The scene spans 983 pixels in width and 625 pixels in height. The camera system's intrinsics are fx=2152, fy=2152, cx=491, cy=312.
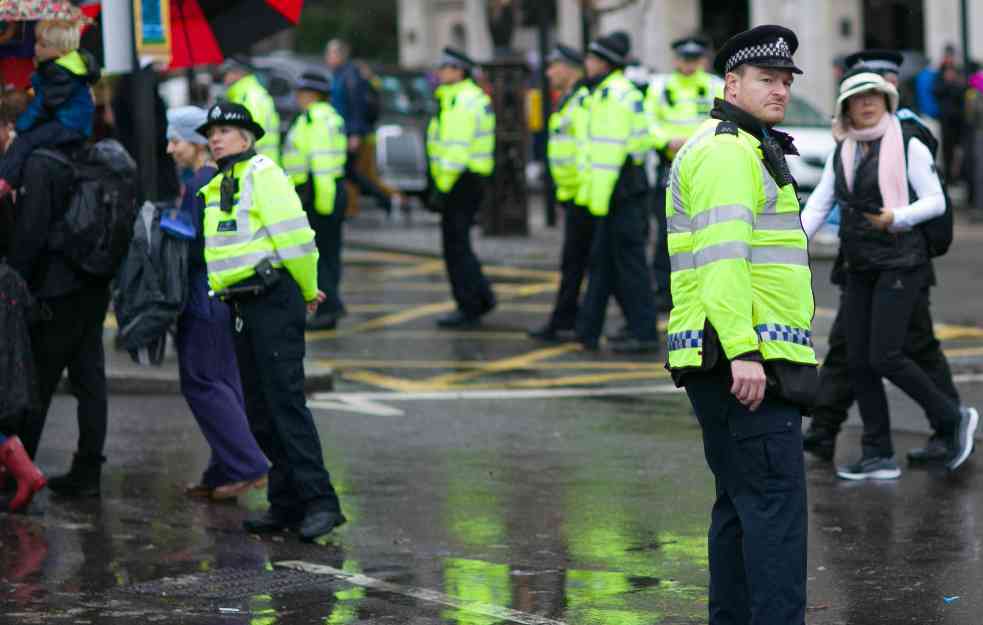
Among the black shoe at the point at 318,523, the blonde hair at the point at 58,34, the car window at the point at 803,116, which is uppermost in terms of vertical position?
the blonde hair at the point at 58,34

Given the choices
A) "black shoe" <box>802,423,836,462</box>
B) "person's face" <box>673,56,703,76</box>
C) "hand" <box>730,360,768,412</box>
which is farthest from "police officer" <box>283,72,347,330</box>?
"hand" <box>730,360,768,412</box>

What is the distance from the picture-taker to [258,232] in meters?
8.22

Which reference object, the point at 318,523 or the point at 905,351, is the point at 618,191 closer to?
the point at 905,351

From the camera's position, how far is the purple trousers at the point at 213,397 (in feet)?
30.3

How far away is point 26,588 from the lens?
294 inches

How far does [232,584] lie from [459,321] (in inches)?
317

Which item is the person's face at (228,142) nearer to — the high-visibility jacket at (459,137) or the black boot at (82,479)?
the black boot at (82,479)

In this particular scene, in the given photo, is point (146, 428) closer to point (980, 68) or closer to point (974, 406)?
point (974, 406)

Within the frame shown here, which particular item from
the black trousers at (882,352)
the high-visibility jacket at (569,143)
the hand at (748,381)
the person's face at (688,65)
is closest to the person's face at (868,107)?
the black trousers at (882,352)

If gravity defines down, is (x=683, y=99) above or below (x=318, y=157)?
above

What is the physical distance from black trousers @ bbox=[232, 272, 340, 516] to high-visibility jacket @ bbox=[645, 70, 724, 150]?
8220 mm

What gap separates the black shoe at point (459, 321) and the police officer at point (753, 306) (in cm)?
944

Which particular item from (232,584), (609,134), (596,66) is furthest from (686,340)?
(596,66)

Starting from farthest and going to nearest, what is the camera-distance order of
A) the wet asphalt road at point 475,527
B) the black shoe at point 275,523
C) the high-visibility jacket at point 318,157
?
1. the high-visibility jacket at point 318,157
2. the black shoe at point 275,523
3. the wet asphalt road at point 475,527
